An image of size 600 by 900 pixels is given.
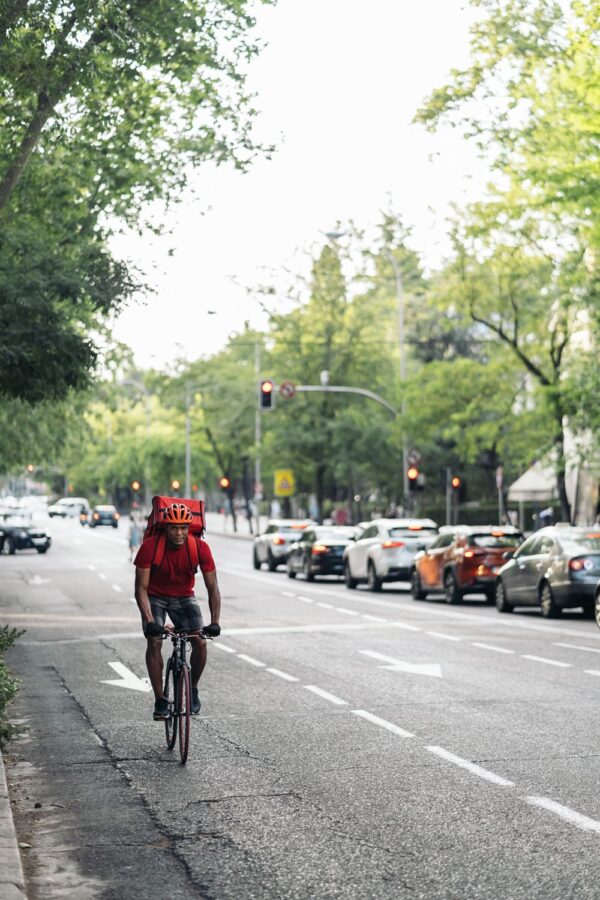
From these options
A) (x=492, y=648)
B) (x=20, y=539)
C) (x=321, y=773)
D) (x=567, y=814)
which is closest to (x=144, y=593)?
(x=321, y=773)

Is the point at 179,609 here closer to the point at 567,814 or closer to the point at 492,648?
the point at 567,814

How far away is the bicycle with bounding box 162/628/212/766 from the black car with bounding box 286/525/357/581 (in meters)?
27.8

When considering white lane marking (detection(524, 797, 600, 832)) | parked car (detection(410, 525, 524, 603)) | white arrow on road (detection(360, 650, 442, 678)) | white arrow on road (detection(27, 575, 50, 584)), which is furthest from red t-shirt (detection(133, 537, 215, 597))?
white arrow on road (detection(27, 575, 50, 584))

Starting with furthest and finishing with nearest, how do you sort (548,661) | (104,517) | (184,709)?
(104,517) < (548,661) < (184,709)

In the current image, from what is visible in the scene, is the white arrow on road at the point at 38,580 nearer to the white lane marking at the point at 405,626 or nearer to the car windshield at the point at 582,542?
the white lane marking at the point at 405,626

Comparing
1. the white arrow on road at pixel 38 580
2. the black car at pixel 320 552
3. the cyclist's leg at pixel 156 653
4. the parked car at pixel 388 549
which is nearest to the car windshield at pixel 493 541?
the parked car at pixel 388 549

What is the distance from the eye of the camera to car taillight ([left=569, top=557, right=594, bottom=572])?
2312 cm

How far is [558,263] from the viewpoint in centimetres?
3472

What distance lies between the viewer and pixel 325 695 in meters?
13.4

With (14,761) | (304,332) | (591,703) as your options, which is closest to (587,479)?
(304,332)

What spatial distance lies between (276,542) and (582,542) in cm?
2049

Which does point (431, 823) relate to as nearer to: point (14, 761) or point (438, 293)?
point (14, 761)

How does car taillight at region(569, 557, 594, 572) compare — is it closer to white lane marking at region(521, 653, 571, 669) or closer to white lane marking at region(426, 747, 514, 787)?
white lane marking at region(521, 653, 571, 669)

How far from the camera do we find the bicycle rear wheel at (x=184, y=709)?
9672mm
